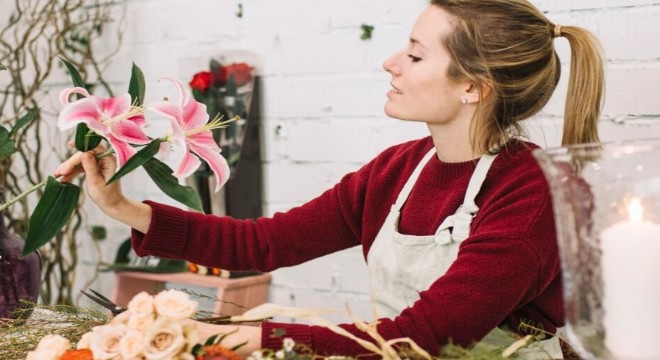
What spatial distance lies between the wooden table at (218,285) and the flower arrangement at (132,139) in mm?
886

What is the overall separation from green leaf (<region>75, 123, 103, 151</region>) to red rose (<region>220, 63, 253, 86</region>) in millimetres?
962

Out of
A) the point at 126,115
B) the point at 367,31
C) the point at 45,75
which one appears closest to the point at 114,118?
the point at 126,115

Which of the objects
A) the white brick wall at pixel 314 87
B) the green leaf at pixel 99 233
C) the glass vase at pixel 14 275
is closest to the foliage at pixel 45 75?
the green leaf at pixel 99 233

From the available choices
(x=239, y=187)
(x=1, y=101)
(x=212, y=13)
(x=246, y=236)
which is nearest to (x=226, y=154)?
(x=239, y=187)

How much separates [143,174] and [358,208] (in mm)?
1104

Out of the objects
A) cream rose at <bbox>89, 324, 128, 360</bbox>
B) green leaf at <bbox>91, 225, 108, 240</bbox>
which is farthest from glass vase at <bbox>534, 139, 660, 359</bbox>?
green leaf at <bbox>91, 225, 108, 240</bbox>

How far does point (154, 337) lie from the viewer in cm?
88

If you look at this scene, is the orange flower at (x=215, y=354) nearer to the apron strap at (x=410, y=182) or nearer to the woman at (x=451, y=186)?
the woman at (x=451, y=186)

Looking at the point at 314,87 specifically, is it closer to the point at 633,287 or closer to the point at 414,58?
the point at 414,58

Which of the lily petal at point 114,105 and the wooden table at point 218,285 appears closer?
the lily petal at point 114,105

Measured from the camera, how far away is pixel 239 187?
86.2 inches

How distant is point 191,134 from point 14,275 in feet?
1.40

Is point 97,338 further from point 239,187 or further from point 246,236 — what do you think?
point 239,187

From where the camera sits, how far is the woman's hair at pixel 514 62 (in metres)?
1.35
